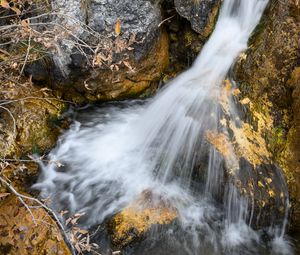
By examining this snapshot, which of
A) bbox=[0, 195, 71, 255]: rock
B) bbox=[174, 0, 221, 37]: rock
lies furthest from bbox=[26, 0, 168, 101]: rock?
bbox=[0, 195, 71, 255]: rock

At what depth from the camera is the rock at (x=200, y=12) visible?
18.4ft

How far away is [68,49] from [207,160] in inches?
104

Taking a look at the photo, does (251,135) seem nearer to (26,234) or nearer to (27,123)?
(26,234)

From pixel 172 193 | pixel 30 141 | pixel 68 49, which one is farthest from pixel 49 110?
pixel 172 193

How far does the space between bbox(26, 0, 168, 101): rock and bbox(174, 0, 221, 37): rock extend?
16.3 inches

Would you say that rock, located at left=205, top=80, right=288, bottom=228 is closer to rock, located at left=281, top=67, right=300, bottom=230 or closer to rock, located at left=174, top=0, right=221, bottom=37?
rock, located at left=281, top=67, right=300, bottom=230

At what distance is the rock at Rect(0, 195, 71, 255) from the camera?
377cm

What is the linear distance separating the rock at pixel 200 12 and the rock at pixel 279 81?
0.94 meters

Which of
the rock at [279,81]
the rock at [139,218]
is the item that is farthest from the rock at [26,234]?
the rock at [279,81]

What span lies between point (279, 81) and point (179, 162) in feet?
5.81

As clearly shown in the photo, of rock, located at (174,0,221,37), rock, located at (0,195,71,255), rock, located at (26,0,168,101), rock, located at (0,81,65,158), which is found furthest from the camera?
rock, located at (174,0,221,37)

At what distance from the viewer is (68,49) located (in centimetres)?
527

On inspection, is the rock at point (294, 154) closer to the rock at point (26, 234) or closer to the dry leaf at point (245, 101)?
the dry leaf at point (245, 101)

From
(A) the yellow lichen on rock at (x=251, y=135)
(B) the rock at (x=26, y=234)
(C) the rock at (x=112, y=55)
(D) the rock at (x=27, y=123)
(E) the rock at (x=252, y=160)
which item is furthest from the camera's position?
(C) the rock at (x=112, y=55)
